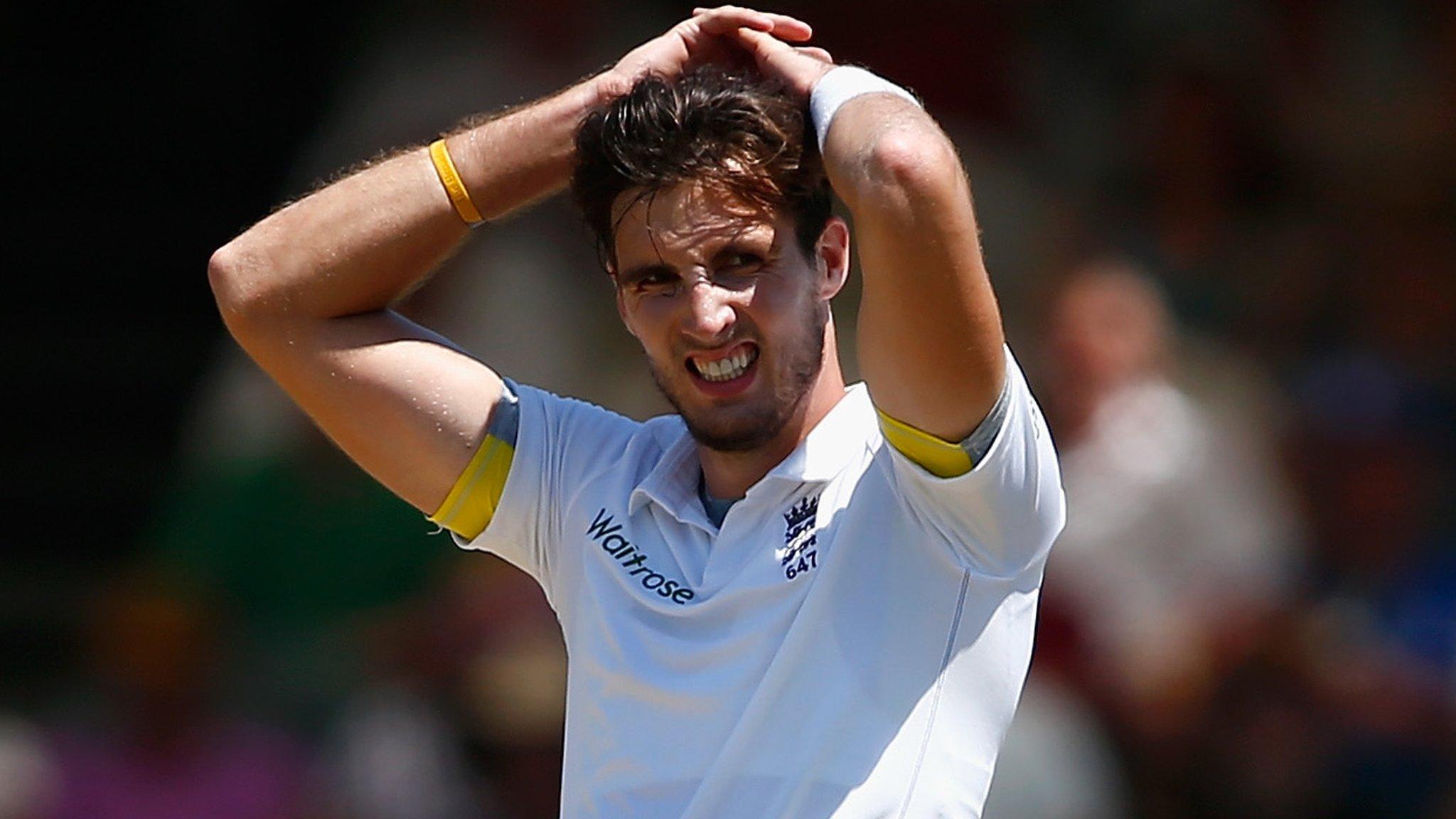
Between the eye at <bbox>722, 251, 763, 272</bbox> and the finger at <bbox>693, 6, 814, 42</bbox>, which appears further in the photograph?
the finger at <bbox>693, 6, 814, 42</bbox>

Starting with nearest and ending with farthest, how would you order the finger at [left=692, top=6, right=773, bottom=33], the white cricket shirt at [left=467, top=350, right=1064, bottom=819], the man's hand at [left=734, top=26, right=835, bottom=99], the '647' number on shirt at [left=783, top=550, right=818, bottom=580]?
the white cricket shirt at [left=467, top=350, right=1064, bottom=819] < the '647' number on shirt at [left=783, top=550, right=818, bottom=580] < the man's hand at [left=734, top=26, right=835, bottom=99] < the finger at [left=692, top=6, right=773, bottom=33]

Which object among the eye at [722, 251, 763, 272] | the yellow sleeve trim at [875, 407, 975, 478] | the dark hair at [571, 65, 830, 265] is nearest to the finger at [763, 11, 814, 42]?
the dark hair at [571, 65, 830, 265]

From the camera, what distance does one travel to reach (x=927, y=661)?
2.78 metres

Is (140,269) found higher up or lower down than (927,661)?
lower down

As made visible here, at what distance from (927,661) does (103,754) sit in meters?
3.55

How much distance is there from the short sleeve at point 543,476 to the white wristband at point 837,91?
1.87 feet

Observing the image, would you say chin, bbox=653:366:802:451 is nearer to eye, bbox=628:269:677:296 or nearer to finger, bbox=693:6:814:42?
eye, bbox=628:269:677:296

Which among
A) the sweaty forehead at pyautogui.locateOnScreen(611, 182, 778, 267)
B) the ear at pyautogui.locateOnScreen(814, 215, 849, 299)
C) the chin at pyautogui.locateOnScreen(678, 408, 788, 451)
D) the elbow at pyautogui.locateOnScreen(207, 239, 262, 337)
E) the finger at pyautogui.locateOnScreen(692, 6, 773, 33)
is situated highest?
the finger at pyautogui.locateOnScreen(692, 6, 773, 33)

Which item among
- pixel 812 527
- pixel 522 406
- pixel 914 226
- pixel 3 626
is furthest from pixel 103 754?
pixel 914 226

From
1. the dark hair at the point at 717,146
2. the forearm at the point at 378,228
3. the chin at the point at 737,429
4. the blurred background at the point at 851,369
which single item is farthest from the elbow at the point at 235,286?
the blurred background at the point at 851,369

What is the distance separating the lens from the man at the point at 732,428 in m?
2.69

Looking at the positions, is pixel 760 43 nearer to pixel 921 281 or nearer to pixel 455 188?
pixel 455 188

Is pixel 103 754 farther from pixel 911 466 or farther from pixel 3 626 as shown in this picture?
pixel 911 466

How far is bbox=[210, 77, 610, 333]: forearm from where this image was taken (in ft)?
10.3
